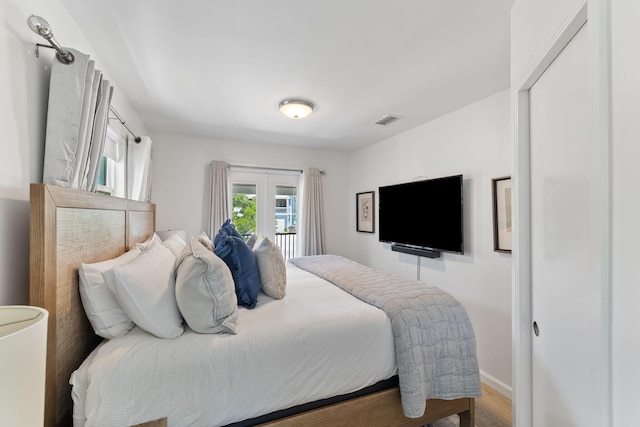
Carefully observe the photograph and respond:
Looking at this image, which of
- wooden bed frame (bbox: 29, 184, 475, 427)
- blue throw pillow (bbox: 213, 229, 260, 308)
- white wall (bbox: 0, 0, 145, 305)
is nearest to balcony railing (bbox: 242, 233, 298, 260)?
blue throw pillow (bbox: 213, 229, 260, 308)

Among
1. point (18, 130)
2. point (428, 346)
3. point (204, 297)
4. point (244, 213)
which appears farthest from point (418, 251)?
point (18, 130)

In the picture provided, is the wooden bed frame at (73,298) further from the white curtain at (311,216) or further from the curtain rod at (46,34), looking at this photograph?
the white curtain at (311,216)

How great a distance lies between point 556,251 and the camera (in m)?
1.08

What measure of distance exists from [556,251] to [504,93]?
1816 millimetres

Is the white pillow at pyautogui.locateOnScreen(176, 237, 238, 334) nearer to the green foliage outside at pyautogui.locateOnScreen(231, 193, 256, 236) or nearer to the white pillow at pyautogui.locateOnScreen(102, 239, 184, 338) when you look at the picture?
the white pillow at pyautogui.locateOnScreen(102, 239, 184, 338)

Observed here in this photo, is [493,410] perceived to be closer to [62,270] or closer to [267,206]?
[62,270]

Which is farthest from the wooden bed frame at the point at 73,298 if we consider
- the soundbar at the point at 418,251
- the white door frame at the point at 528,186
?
the soundbar at the point at 418,251

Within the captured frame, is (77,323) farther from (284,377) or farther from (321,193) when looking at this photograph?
(321,193)

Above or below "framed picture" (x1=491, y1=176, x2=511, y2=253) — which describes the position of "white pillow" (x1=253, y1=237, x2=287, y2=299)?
below

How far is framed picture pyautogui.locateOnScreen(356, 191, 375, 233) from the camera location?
13.5 ft

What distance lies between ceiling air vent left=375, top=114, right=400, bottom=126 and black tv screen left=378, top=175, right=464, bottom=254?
775mm

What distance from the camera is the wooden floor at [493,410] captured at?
75.1 inches

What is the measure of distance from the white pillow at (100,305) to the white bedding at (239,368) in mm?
56

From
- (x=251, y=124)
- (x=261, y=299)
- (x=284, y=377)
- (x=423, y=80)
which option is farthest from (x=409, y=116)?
(x=284, y=377)
